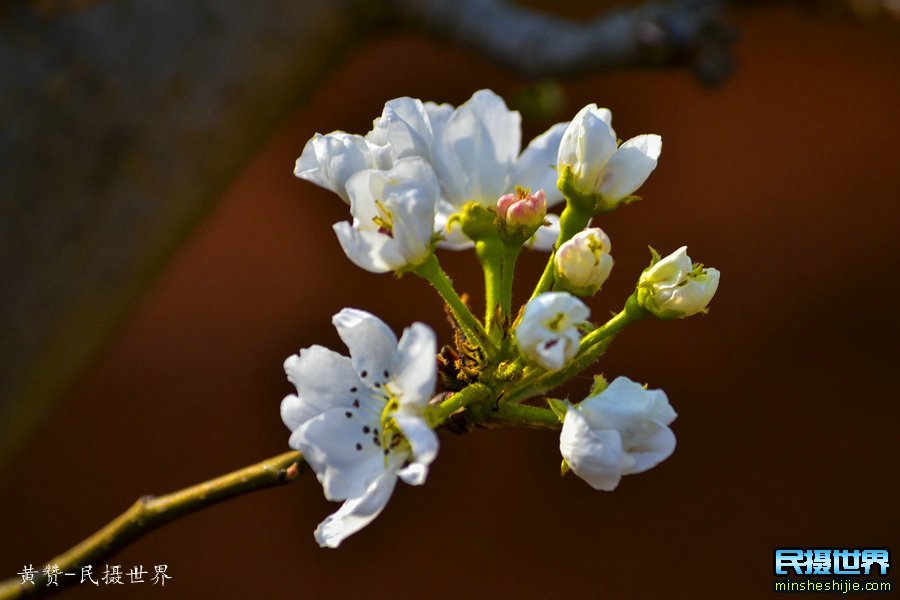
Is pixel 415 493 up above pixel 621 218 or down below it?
below

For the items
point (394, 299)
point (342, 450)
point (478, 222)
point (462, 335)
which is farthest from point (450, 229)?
point (394, 299)

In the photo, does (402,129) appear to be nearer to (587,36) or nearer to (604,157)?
(604,157)

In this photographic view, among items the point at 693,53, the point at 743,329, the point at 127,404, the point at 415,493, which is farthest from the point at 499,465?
the point at 693,53

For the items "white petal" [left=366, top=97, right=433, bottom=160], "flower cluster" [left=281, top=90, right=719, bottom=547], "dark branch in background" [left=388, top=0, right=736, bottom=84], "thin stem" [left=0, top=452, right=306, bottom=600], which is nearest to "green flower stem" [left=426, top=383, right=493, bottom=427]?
"flower cluster" [left=281, top=90, right=719, bottom=547]

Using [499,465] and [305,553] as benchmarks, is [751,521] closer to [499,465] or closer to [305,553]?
[499,465]

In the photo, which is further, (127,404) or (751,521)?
(127,404)

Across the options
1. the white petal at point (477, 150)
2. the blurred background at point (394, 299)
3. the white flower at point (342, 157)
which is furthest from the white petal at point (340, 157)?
the blurred background at point (394, 299)

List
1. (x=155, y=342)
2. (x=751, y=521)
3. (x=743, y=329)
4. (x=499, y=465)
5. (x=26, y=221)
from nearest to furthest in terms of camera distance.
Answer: (x=26, y=221), (x=751, y=521), (x=499, y=465), (x=743, y=329), (x=155, y=342)
